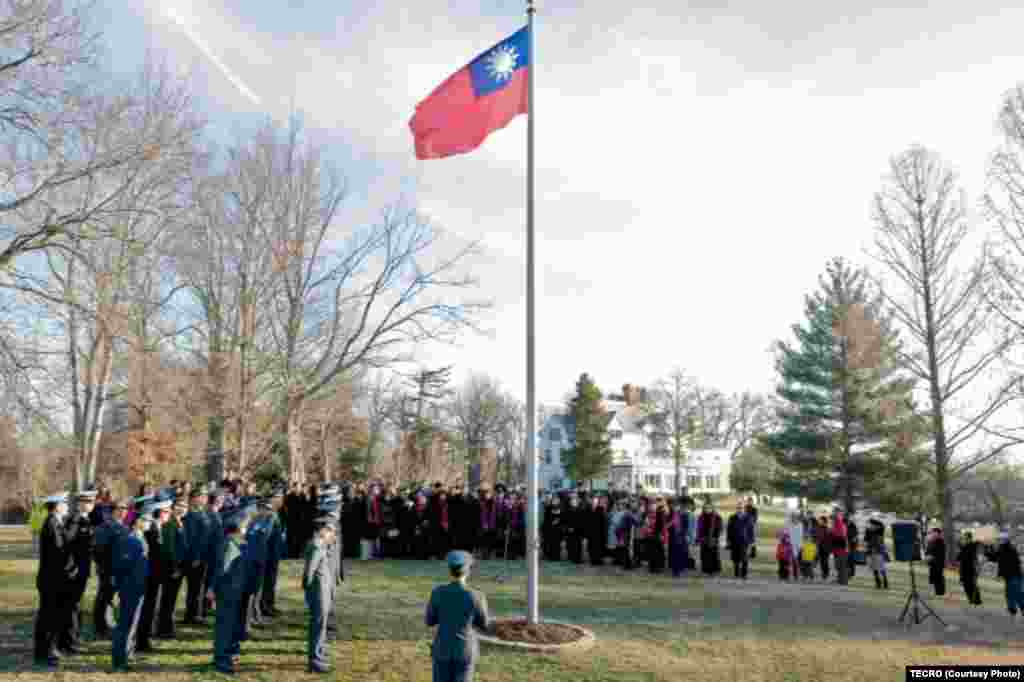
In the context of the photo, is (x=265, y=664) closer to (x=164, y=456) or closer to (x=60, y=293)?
(x=60, y=293)

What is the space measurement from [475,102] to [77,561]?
8137 millimetres

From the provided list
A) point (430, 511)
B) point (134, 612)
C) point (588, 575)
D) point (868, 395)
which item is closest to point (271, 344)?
point (430, 511)

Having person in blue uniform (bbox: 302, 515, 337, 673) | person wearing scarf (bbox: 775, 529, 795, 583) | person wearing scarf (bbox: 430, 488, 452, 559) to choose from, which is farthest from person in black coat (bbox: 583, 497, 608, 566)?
person in blue uniform (bbox: 302, 515, 337, 673)

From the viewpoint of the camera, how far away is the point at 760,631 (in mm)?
11383

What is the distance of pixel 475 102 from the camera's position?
11.0 metres

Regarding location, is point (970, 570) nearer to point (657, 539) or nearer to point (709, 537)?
point (709, 537)

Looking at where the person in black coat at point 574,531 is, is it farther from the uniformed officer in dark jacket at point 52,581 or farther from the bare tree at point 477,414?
the bare tree at point 477,414

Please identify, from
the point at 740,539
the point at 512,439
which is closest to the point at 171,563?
the point at 740,539

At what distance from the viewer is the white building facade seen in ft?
235

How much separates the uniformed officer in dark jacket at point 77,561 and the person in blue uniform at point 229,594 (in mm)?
1823

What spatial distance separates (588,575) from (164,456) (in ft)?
68.7

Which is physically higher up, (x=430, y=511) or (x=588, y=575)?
(x=430, y=511)

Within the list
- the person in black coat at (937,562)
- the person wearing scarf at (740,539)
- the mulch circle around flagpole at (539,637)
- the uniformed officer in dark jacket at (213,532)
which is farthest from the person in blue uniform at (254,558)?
the person in black coat at (937,562)

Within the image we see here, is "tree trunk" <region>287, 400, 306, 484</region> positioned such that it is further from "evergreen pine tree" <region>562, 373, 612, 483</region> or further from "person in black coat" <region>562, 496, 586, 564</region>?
"evergreen pine tree" <region>562, 373, 612, 483</region>
